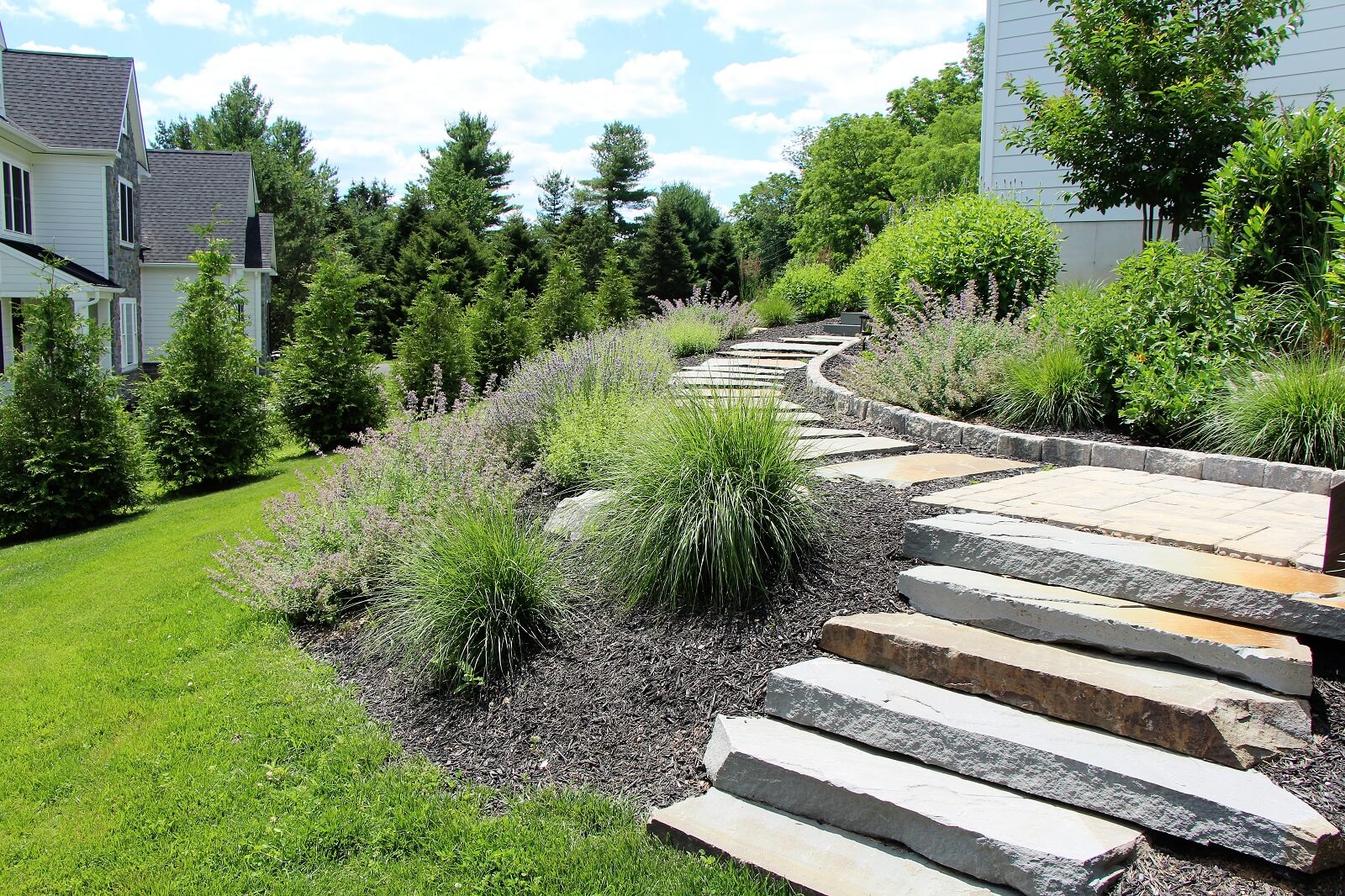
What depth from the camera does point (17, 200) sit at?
19547mm

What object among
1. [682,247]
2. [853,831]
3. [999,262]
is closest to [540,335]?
[999,262]

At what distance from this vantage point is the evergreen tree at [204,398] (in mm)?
12586

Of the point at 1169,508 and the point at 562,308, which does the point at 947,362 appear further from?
the point at 562,308

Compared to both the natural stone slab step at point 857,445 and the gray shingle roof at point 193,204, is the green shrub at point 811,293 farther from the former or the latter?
the gray shingle roof at point 193,204

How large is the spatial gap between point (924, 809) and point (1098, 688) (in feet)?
2.16

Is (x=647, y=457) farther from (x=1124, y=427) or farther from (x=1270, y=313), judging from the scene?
(x=1270, y=313)

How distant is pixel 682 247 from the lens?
114ft

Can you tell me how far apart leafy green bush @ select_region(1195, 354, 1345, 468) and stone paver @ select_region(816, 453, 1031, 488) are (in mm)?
1080

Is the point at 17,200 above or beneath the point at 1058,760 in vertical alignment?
above

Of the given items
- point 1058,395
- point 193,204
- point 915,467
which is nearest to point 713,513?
point 915,467

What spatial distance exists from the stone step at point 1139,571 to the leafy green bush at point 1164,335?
2.21m

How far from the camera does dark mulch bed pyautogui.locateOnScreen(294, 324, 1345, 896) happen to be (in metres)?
3.36

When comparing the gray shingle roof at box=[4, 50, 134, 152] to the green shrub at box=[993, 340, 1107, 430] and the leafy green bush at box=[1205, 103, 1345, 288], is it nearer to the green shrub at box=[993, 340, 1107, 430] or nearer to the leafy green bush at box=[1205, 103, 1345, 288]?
the green shrub at box=[993, 340, 1107, 430]

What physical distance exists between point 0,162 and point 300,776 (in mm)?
20407
